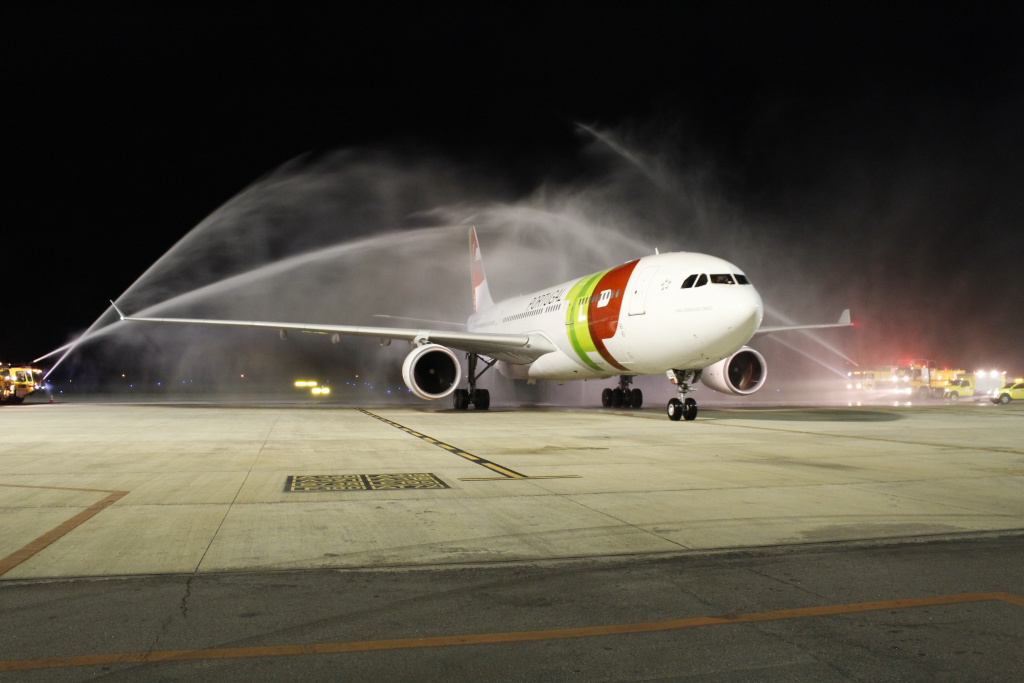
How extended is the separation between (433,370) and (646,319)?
7.73 metres

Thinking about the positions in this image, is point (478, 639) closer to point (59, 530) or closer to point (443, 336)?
point (59, 530)

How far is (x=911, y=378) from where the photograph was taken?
39.7 meters

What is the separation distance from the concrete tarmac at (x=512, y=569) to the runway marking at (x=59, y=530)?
4 centimetres

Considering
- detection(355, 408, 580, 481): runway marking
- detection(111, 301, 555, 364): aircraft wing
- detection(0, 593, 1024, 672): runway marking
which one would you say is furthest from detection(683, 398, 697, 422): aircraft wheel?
detection(0, 593, 1024, 672): runway marking

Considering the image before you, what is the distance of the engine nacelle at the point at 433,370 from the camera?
22875mm

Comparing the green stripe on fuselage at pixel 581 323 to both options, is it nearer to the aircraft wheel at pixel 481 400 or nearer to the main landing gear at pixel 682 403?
the main landing gear at pixel 682 403

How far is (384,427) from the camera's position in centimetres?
1709

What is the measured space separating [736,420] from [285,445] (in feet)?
38.8

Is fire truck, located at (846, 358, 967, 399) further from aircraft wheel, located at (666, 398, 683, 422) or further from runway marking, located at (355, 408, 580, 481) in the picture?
runway marking, located at (355, 408, 580, 481)

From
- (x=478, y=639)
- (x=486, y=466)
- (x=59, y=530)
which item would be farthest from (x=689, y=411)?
(x=478, y=639)

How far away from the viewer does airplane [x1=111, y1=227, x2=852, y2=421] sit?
17.5 meters

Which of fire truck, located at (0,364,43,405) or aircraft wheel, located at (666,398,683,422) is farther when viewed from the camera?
fire truck, located at (0,364,43,405)

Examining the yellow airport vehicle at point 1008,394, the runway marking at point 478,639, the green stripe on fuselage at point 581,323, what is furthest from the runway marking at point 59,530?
the yellow airport vehicle at point 1008,394

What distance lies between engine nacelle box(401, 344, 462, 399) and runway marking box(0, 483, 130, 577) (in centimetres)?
1506
